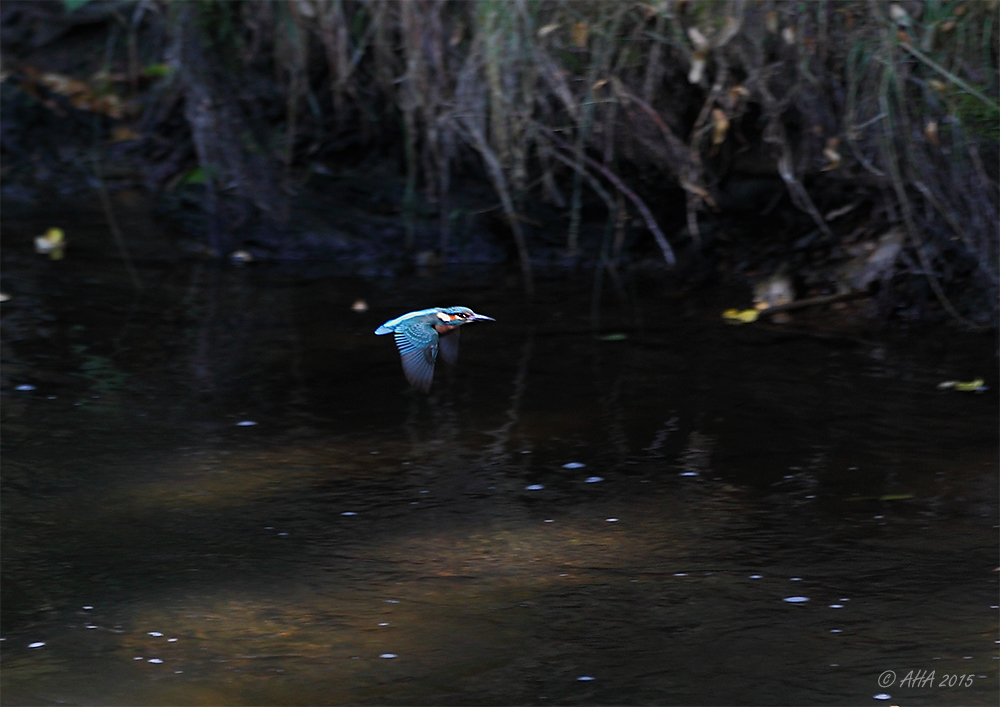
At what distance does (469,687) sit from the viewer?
2.61 metres

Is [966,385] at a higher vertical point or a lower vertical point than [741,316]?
lower

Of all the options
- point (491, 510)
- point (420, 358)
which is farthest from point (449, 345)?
point (491, 510)

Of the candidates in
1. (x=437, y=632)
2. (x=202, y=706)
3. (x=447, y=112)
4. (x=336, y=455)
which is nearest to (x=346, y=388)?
(x=336, y=455)

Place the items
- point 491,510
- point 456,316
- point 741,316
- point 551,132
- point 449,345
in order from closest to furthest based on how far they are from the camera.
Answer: point 456,316 → point 449,345 → point 491,510 → point 551,132 → point 741,316

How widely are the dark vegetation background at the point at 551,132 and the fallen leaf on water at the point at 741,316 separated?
41 cm

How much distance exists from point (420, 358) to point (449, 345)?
0.31 ft

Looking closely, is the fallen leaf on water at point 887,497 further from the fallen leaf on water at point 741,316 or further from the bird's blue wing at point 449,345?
the fallen leaf on water at point 741,316

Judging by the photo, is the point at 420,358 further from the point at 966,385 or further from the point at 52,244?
the point at 52,244

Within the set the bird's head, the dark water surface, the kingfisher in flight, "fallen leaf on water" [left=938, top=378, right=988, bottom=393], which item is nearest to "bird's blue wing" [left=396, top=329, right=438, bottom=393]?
the kingfisher in flight

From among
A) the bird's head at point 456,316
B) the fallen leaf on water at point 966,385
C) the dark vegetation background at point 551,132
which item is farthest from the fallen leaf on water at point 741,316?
the bird's head at point 456,316

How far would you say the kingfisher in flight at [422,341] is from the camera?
284 cm

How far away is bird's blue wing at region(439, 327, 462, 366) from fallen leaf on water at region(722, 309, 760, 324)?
2.78 metres

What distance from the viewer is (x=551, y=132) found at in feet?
15.8

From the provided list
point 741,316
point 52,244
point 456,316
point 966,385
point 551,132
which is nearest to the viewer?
point 456,316
